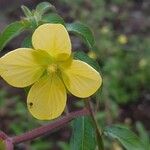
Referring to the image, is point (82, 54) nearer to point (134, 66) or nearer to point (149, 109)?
point (149, 109)

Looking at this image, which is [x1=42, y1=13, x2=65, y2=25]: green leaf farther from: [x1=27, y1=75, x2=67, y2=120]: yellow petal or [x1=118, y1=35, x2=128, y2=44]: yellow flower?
[x1=118, y1=35, x2=128, y2=44]: yellow flower

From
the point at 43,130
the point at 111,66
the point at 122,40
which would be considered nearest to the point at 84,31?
the point at 43,130

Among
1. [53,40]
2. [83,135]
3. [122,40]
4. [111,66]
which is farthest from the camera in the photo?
[122,40]

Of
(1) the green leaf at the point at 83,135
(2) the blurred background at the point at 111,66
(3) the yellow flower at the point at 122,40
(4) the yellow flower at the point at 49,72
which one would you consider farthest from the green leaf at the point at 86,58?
(3) the yellow flower at the point at 122,40

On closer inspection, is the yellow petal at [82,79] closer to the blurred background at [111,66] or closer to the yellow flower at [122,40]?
the blurred background at [111,66]

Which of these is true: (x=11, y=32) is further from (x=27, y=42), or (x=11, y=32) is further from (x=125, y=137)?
(x=125, y=137)

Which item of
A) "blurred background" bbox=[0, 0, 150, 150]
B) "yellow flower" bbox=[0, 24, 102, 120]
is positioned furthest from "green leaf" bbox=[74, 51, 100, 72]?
"blurred background" bbox=[0, 0, 150, 150]

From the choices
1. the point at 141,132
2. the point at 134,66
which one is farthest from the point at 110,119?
the point at 134,66
